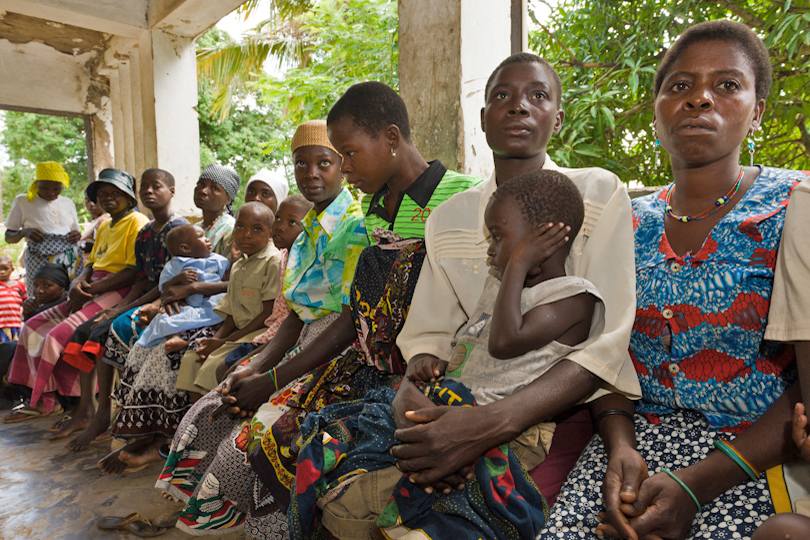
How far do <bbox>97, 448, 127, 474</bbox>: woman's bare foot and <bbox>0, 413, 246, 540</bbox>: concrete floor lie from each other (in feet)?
0.14

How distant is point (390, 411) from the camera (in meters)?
1.48

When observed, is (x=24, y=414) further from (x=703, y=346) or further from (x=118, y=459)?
(x=703, y=346)

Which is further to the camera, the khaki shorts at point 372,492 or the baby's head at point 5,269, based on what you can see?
the baby's head at point 5,269

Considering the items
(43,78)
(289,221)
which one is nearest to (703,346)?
(289,221)

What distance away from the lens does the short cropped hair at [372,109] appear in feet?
6.61

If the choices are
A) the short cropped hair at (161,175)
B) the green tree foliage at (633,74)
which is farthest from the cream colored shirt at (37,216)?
the green tree foliage at (633,74)

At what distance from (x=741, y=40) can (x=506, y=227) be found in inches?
31.1

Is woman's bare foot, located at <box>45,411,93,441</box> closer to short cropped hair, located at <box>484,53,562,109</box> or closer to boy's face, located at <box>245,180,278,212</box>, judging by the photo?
boy's face, located at <box>245,180,278,212</box>

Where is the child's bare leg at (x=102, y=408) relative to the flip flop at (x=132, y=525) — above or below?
above

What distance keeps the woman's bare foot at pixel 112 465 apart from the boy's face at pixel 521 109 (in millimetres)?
2886

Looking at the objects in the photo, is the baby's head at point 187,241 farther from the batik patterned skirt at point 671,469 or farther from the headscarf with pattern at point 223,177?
the batik patterned skirt at point 671,469

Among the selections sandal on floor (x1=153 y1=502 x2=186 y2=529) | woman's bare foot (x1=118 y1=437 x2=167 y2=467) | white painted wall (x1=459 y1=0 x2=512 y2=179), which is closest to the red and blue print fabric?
white painted wall (x1=459 y1=0 x2=512 y2=179)

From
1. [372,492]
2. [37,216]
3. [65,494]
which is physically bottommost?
[65,494]

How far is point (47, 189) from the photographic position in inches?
224
